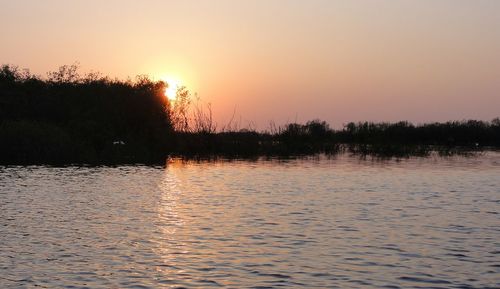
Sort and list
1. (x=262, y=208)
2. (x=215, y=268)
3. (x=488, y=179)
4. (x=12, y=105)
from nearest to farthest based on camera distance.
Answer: (x=215, y=268) < (x=262, y=208) < (x=488, y=179) < (x=12, y=105)

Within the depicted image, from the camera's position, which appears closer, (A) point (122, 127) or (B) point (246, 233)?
(B) point (246, 233)

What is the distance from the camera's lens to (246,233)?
67.3 ft

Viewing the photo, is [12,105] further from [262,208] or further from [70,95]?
[262,208]

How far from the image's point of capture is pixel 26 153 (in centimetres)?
5362

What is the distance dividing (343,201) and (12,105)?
48.1 metres

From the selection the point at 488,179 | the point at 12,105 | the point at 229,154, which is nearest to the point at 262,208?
the point at 488,179

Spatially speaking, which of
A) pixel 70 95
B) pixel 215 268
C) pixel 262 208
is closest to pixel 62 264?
pixel 215 268

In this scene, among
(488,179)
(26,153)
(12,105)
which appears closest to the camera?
(488,179)

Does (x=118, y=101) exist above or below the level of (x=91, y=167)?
above

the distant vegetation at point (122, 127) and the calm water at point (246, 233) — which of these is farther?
the distant vegetation at point (122, 127)

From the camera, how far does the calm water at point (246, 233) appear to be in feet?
48.7

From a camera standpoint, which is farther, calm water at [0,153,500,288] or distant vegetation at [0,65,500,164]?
distant vegetation at [0,65,500,164]

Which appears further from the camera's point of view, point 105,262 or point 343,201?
Answer: point 343,201

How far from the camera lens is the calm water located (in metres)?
14.8
